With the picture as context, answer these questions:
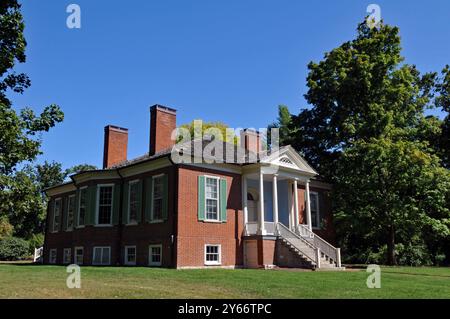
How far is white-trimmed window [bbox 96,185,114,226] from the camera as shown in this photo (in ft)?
83.1

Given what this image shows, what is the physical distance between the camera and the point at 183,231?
21562 millimetres

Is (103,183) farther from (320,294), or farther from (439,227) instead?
(439,227)

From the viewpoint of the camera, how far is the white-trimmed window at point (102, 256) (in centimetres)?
2502

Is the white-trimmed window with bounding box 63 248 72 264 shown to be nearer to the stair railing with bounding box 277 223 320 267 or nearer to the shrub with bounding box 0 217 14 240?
the stair railing with bounding box 277 223 320 267

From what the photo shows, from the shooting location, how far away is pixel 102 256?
82.5ft

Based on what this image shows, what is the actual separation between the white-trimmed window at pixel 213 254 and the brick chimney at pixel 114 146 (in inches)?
407

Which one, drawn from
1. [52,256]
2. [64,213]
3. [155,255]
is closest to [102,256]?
[155,255]

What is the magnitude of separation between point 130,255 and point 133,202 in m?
2.75

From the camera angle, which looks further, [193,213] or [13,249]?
[13,249]

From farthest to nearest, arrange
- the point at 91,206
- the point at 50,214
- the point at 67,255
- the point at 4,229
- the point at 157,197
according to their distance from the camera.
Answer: the point at 4,229 → the point at 50,214 → the point at 67,255 → the point at 91,206 → the point at 157,197

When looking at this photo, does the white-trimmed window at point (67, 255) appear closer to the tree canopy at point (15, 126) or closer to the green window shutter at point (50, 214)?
the green window shutter at point (50, 214)

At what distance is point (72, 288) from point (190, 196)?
1104 cm

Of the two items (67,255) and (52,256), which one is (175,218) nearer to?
(67,255)

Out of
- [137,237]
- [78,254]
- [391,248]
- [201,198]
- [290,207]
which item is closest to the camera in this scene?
[201,198]
